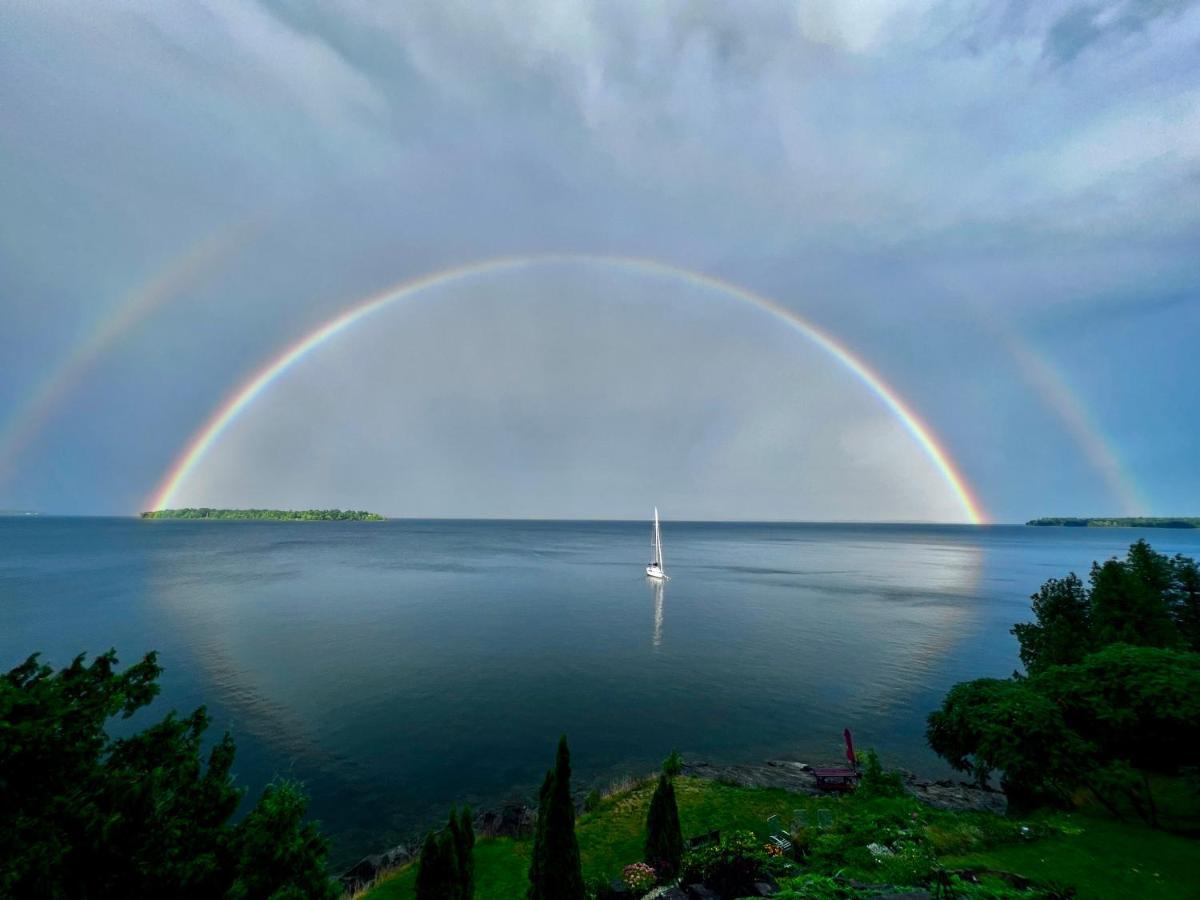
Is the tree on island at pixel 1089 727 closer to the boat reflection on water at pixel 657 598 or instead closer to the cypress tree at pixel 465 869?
the cypress tree at pixel 465 869

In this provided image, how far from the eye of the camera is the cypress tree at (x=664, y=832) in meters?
19.6

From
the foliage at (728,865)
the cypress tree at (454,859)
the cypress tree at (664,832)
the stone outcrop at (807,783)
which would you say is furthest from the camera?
the stone outcrop at (807,783)

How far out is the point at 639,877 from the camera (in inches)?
727

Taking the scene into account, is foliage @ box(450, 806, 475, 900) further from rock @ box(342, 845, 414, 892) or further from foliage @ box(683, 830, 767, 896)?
rock @ box(342, 845, 414, 892)

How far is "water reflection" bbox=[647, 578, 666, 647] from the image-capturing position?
70912mm

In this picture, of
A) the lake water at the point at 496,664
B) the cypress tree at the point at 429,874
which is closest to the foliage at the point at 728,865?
the cypress tree at the point at 429,874

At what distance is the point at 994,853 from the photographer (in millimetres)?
19547

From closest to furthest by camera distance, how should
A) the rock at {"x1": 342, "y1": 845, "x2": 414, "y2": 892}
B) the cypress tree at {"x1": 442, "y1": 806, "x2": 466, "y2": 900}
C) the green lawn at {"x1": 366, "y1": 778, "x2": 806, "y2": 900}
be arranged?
the cypress tree at {"x1": 442, "y1": 806, "x2": 466, "y2": 900}
the green lawn at {"x1": 366, "y1": 778, "x2": 806, "y2": 900}
the rock at {"x1": 342, "y1": 845, "x2": 414, "y2": 892}

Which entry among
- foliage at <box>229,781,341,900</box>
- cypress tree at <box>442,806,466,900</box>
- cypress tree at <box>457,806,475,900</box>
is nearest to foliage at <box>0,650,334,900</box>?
foliage at <box>229,781,341,900</box>

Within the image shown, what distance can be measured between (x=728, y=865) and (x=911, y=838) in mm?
7326

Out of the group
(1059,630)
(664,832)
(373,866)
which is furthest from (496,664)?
(1059,630)

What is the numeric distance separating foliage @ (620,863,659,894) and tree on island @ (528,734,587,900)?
284 centimetres

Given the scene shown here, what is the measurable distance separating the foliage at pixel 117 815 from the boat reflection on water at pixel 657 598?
5757 centimetres

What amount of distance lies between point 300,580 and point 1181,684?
130179 millimetres
